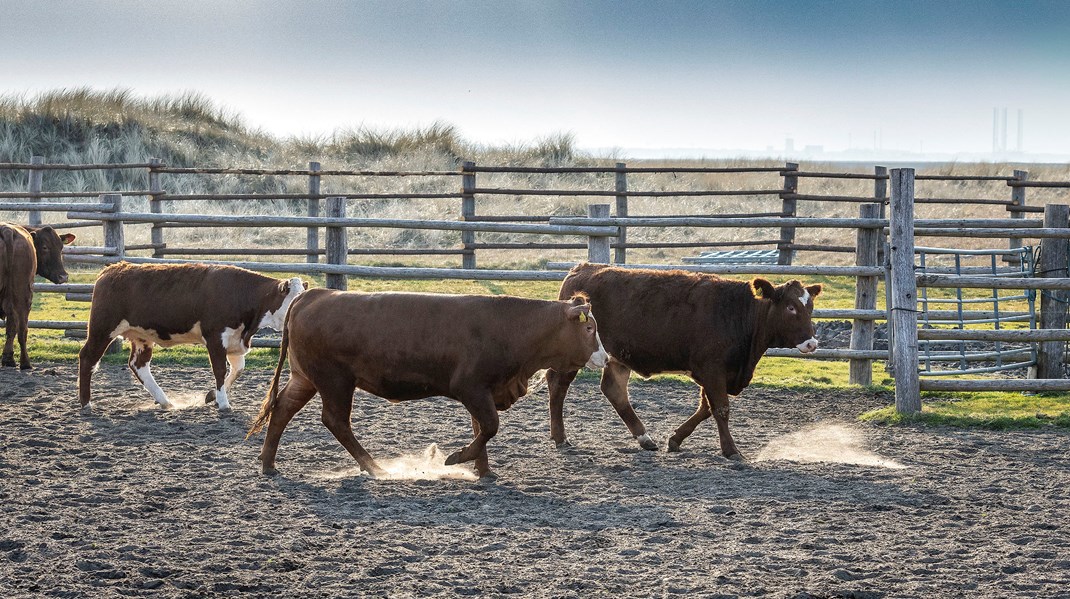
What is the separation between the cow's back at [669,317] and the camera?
26.2ft

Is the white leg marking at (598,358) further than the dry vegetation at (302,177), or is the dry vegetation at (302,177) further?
the dry vegetation at (302,177)

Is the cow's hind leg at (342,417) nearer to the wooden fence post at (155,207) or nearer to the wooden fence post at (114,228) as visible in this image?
the wooden fence post at (114,228)

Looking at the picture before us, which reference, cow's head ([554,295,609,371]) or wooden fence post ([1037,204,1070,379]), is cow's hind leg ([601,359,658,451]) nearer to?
cow's head ([554,295,609,371])

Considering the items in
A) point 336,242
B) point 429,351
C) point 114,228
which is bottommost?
point 429,351

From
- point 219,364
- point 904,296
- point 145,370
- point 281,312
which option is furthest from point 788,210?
point 145,370

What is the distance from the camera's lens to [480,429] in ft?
23.2

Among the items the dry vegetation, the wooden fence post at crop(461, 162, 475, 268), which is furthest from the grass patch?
the dry vegetation

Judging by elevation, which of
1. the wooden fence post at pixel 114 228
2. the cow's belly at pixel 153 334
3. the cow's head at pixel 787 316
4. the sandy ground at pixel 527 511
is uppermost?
the wooden fence post at pixel 114 228

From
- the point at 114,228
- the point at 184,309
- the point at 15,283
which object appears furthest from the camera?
the point at 114,228

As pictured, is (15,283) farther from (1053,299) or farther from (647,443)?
(1053,299)

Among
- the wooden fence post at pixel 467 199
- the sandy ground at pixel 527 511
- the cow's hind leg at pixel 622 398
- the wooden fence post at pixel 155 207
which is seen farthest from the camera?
the wooden fence post at pixel 467 199

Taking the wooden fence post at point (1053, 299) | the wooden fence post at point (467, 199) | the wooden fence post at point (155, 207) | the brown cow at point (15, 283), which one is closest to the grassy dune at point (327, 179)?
the wooden fence post at point (467, 199)

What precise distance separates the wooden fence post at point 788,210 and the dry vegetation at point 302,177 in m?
2.51

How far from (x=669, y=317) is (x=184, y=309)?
3741 millimetres
